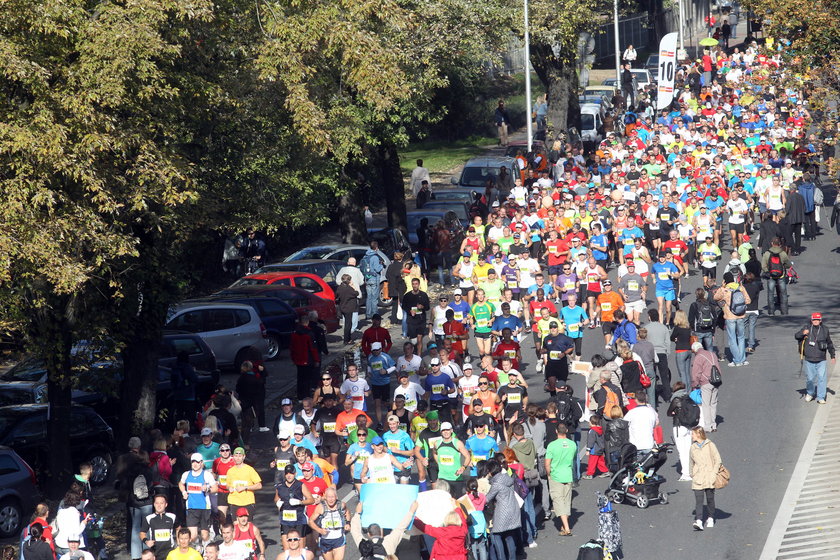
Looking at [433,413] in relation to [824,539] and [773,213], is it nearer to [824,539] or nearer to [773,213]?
[824,539]

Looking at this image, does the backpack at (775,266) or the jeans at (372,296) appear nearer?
the backpack at (775,266)

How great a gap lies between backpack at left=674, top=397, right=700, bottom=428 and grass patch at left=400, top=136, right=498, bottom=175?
30.8 m

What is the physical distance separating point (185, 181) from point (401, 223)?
1793cm

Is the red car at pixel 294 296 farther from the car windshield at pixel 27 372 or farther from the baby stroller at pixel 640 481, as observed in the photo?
the baby stroller at pixel 640 481

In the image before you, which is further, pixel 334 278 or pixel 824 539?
pixel 334 278

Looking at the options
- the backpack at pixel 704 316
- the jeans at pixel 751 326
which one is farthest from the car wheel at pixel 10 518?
the jeans at pixel 751 326

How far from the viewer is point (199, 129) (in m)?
21.3

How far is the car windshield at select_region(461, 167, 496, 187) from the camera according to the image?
131 ft

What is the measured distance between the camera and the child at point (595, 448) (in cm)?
1886

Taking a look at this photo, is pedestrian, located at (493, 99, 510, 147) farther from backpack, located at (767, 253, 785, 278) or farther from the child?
the child

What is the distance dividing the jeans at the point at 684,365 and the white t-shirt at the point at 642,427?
12.4 feet

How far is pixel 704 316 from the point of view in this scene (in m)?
23.2

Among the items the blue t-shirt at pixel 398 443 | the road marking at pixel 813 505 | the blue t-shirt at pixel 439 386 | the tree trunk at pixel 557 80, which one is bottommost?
the road marking at pixel 813 505

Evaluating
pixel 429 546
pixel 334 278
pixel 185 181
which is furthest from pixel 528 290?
pixel 429 546
